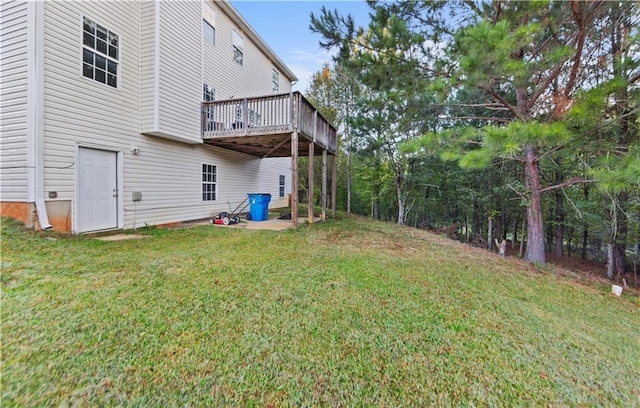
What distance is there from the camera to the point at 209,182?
9148mm

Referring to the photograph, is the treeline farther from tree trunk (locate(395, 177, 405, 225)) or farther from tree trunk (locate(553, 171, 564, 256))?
tree trunk (locate(395, 177, 405, 225))

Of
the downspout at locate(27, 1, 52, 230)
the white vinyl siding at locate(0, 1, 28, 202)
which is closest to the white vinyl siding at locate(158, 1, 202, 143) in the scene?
the downspout at locate(27, 1, 52, 230)

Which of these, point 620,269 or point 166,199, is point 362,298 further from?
point 620,269

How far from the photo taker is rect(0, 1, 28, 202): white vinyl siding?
185 inches

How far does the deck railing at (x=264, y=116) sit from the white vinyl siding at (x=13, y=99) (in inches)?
150

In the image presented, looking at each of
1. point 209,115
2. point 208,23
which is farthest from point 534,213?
point 208,23

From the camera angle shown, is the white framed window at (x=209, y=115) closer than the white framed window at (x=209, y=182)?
Yes

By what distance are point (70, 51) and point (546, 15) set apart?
8.26m

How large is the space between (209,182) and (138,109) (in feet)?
10.2

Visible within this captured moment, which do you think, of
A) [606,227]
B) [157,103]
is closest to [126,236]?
[157,103]

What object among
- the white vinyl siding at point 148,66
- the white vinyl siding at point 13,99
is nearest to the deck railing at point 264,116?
the white vinyl siding at point 148,66

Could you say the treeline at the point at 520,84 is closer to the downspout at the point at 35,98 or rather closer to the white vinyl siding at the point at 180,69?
the white vinyl siding at the point at 180,69

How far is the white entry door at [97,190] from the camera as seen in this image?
18.1ft

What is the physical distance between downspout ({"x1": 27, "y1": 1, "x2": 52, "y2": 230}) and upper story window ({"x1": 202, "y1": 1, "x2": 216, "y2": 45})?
4408 mm
